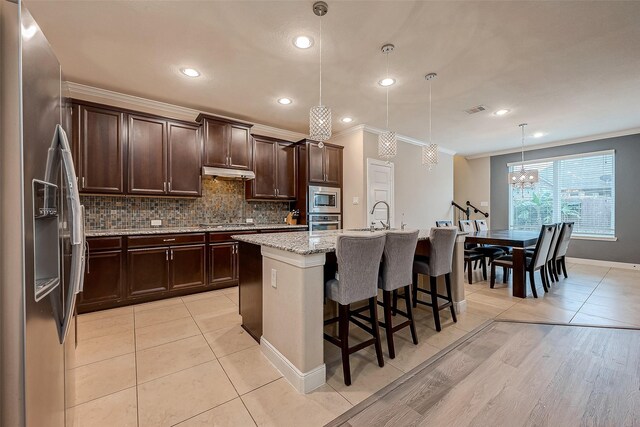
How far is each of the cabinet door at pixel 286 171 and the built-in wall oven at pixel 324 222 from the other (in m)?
0.57

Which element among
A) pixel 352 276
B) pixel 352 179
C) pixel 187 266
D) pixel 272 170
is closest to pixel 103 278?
pixel 187 266

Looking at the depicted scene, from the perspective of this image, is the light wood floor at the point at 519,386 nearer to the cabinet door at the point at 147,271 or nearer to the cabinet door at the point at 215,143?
the cabinet door at the point at 147,271

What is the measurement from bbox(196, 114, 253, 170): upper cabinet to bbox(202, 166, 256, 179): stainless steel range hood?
0.24 ft

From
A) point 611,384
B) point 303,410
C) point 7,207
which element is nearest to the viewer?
point 7,207

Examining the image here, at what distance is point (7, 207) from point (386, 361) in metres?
2.23

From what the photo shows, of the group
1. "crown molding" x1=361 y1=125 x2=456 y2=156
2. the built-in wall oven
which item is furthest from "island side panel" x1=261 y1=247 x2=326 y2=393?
"crown molding" x1=361 y1=125 x2=456 y2=156

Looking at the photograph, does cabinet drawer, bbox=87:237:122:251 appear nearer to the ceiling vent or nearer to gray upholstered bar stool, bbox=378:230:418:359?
gray upholstered bar stool, bbox=378:230:418:359

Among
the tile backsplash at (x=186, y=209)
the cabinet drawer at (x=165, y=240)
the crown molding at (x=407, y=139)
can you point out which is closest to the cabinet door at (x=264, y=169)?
the tile backsplash at (x=186, y=209)

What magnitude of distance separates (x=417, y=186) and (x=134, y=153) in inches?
206

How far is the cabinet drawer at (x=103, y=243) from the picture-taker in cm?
296

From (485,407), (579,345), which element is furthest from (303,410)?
(579,345)

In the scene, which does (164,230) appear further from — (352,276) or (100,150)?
(352,276)

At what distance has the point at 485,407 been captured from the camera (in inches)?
62.2

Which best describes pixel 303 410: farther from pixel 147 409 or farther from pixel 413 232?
pixel 413 232
